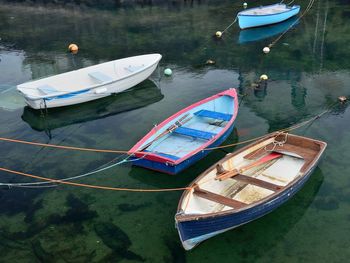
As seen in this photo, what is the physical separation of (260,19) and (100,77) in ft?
52.7

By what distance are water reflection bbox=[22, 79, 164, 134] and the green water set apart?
0.05m

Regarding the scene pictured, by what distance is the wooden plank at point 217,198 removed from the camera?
10547mm

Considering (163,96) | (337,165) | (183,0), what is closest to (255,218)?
(337,165)

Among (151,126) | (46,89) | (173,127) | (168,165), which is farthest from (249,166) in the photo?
(46,89)

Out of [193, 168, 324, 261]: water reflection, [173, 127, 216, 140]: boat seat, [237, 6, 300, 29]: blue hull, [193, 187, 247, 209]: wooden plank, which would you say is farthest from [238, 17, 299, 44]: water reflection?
[193, 187, 247, 209]: wooden plank

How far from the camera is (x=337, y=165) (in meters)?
14.1

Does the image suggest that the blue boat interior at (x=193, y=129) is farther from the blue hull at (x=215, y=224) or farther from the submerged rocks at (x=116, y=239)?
the blue hull at (x=215, y=224)

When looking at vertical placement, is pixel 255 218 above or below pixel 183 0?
below

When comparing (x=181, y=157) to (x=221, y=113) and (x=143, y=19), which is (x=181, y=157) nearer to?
(x=221, y=113)

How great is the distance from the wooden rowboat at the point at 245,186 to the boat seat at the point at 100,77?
30.4 feet

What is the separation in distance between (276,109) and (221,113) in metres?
3.58

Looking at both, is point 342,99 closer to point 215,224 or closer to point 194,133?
point 194,133

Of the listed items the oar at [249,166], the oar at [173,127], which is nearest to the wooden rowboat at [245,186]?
the oar at [249,166]

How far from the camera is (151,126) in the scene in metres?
17.2
